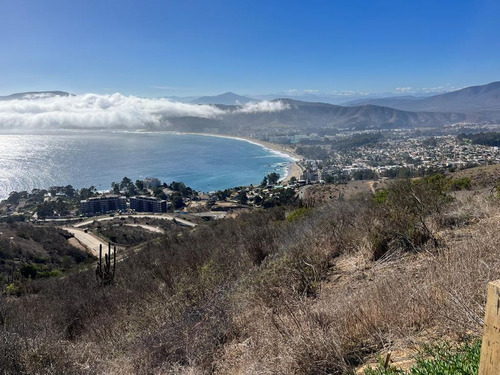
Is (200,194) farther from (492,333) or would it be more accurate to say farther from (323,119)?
(323,119)

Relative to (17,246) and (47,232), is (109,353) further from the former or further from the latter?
(47,232)

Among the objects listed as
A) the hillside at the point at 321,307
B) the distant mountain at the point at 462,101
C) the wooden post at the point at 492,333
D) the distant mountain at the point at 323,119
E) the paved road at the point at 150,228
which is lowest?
the paved road at the point at 150,228

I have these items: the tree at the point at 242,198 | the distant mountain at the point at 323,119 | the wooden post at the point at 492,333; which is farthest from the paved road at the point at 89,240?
the distant mountain at the point at 323,119

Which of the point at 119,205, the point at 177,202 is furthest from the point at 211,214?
the point at 119,205

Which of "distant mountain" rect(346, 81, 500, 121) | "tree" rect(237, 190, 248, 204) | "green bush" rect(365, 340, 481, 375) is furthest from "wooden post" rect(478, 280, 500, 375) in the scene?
"distant mountain" rect(346, 81, 500, 121)

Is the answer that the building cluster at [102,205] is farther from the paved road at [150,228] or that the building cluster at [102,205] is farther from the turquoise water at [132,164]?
the paved road at [150,228]

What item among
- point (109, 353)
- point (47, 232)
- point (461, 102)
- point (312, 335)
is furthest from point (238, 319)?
point (461, 102)
